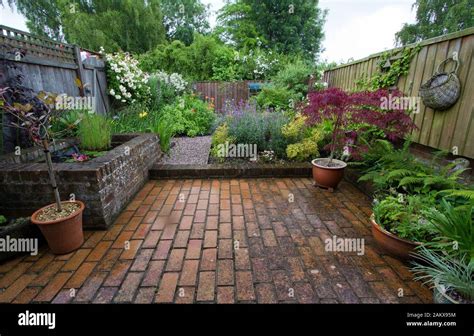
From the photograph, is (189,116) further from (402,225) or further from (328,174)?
(402,225)

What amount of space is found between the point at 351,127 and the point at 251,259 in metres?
2.84

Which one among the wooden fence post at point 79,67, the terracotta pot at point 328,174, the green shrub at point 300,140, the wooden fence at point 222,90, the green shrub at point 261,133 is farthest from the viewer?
the wooden fence at point 222,90

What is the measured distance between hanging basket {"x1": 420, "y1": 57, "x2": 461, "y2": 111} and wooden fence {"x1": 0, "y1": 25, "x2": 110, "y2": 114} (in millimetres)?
3704

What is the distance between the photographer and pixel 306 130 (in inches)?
167

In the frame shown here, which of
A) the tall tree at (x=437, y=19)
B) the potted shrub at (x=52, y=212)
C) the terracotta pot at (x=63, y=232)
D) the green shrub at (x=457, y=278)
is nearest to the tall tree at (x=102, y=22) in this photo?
the potted shrub at (x=52, y=212)

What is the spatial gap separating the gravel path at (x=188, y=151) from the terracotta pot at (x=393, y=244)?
284 centimetres

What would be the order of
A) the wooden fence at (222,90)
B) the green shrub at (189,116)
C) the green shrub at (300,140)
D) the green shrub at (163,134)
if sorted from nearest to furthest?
1. the green shrub at (300,140)
2. the green shrub at (163,134)
3. the green shrub at (189,116)
4. the wooden fence at (222,90)

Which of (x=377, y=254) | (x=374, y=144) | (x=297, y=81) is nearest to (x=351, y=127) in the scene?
(x=374, y=144)

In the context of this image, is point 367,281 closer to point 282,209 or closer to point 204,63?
point 282,209

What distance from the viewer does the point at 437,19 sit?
12.7 m

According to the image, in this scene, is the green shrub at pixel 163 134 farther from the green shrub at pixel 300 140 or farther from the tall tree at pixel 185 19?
the tall tree at pixel 185 19

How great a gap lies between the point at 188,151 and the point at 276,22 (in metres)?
13.7

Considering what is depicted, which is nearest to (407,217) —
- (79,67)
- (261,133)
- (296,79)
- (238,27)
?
(261,133)

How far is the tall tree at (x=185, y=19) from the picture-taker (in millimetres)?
19156
